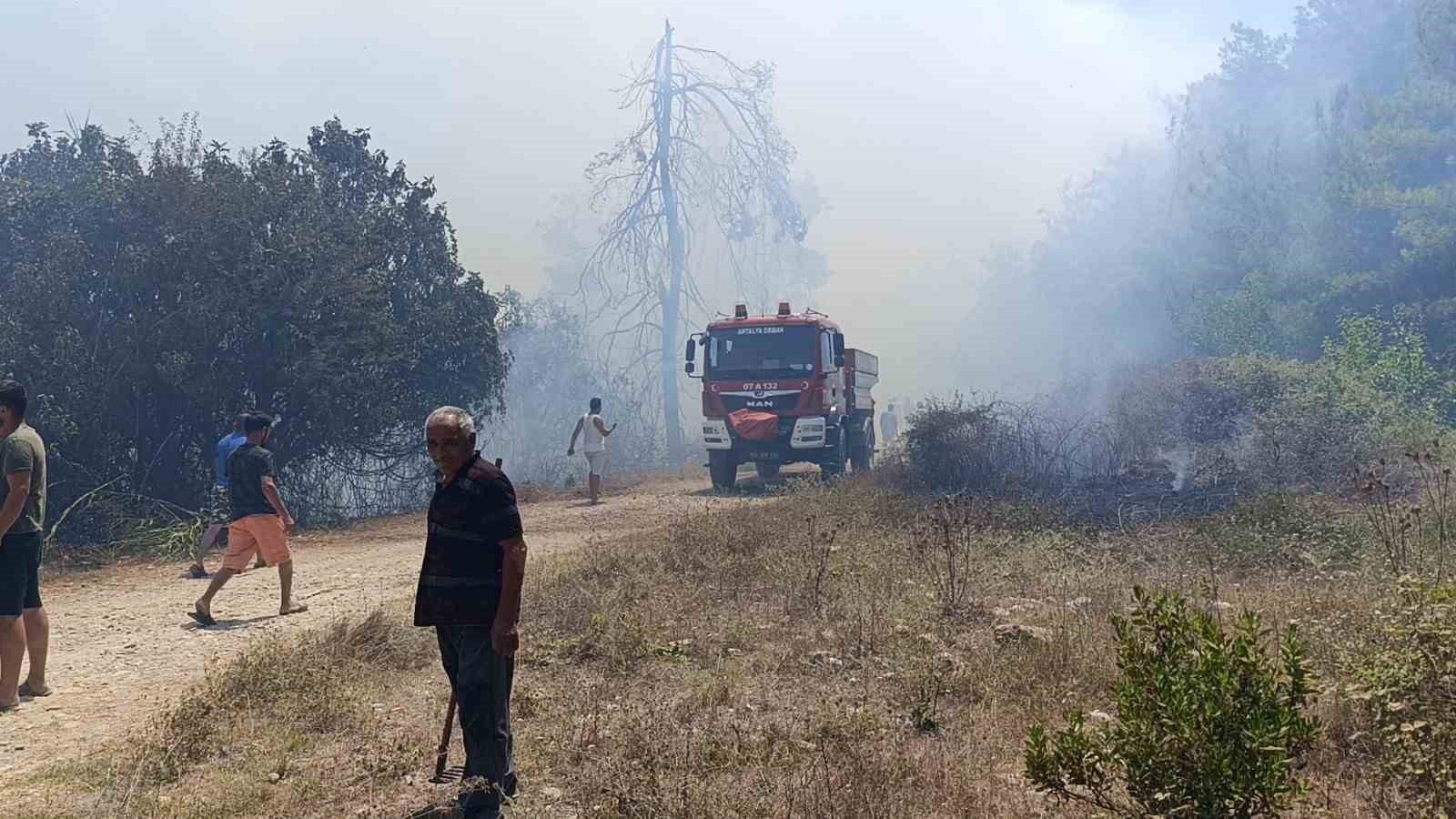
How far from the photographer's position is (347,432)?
51.3ft

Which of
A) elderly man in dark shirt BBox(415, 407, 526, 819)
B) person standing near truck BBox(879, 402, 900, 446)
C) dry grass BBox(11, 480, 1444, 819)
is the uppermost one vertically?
person standing near truck BBox(879, 402, 900, 446)

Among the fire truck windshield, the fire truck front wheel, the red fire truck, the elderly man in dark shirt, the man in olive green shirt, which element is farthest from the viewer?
the fire truck front wheel

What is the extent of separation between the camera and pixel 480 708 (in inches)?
153

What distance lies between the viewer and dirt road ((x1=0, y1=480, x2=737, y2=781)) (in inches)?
209

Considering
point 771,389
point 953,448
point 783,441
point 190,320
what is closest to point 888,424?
point 783,441

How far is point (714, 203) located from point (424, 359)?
12.7 metres

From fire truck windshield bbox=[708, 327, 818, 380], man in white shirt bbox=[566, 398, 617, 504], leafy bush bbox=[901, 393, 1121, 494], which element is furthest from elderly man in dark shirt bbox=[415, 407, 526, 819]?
fire truck windshield bbox=[708, 327, 818, 380]

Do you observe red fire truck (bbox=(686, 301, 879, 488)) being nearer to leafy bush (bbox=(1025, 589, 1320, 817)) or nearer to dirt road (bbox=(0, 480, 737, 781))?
dirt road (bbox=(0, 480, 737, 781))

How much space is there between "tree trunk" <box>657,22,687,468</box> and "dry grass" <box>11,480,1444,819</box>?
1919 centimetres

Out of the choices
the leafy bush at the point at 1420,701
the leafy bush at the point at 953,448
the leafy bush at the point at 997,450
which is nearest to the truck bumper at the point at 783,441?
the leafy bush at the point at 997,450

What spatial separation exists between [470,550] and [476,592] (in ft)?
0.56

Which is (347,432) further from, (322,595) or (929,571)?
(929,571)

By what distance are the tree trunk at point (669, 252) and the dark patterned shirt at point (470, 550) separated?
23435 mm

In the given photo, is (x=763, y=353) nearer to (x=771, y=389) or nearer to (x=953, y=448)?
(x=771, y=389)
